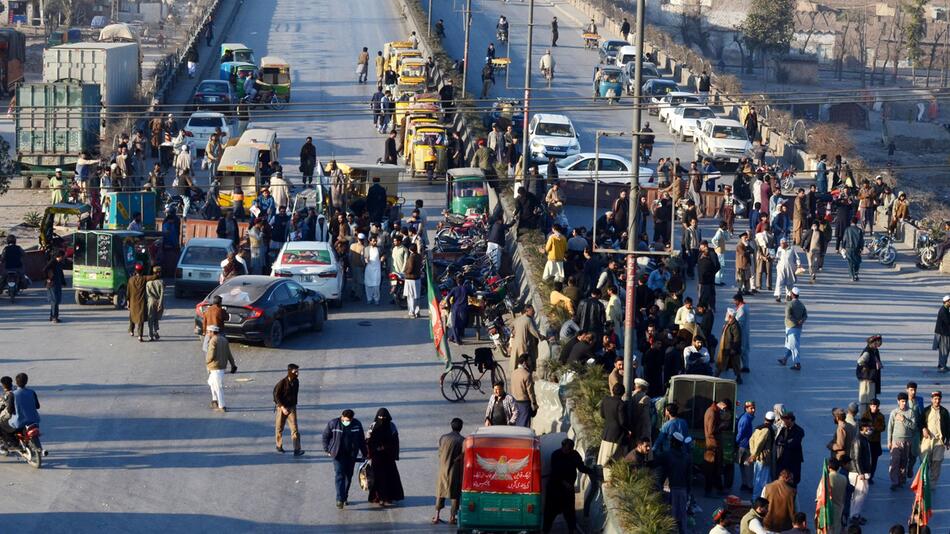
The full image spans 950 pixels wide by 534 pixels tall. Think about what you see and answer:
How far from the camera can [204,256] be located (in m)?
32.0

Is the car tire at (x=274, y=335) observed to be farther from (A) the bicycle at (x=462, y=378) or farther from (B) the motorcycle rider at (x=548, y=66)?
(B) the motorcycle rider at (x=548, y=66)

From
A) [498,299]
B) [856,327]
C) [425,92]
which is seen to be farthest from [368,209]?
[425,92]

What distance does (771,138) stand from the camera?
5266cm

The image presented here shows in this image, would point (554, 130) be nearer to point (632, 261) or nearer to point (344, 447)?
point (632, 261)

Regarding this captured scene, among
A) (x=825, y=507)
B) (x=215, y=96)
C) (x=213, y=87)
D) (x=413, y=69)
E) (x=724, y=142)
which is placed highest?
(x=413, y=69)

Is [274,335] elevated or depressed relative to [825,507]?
elevated

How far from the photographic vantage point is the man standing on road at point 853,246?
3539cm

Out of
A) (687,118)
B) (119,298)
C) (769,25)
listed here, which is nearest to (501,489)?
(119,298)

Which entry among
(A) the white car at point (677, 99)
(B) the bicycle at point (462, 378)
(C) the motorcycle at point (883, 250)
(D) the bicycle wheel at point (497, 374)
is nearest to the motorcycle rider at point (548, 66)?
(A) the white car at point (677, 99)

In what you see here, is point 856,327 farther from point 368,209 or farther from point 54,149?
point 54,149

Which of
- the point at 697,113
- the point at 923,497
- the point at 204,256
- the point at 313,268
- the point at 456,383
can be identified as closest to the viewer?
the point at 923,497

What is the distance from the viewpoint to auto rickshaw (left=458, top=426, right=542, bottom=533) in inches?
745

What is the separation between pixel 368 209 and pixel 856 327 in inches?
454

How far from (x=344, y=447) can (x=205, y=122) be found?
27974 millimetres
